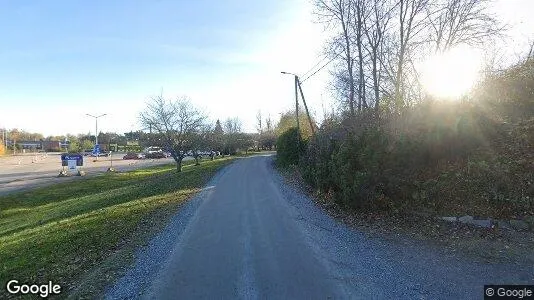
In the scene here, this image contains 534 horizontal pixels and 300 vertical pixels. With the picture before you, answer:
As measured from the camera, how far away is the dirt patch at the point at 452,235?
7026 mm

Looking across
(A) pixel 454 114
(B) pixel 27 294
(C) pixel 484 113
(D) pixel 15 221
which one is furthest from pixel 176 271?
(D) pixel 15 221

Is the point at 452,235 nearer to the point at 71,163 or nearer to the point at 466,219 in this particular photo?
the point at 466,219

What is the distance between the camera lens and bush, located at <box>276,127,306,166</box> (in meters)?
28.7

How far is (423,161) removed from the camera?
10102 mm

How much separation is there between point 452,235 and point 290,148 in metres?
22.4

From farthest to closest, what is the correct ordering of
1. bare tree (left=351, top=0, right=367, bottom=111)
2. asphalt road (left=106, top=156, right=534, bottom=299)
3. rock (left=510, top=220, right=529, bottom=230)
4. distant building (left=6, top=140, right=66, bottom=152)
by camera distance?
distant building (left=6, top=140, right=66, bottom=152)
bare tree (left=351, top=0, right=367, bottom=111)
rock (left=510, top=220, right=529, bottom=230)
asphalt road (left=106, top=156, right=534, bottom=299)

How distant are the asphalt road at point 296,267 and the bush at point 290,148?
18.6 metres

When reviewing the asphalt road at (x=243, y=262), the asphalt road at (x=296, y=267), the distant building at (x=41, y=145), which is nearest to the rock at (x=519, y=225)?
the asphalt road at (x=296, y=267)

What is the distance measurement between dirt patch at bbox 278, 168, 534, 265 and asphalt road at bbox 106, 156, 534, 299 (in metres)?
0.35

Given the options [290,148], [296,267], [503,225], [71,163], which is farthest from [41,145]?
[503,225]

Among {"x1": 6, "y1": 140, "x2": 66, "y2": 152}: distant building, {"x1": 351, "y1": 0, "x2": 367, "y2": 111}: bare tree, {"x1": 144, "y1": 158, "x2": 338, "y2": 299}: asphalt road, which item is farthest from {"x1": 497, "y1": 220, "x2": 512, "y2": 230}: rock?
{"x1": 6, "y1": 140, "x2": 66, "y2": 152}: distant building

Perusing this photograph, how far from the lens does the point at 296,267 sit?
6.54 meters

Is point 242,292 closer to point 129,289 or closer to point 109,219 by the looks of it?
point 129,289

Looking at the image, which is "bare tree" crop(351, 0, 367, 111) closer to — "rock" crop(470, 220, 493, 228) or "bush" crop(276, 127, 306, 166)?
"bush" crop(276, 127, 306, 166)
